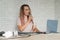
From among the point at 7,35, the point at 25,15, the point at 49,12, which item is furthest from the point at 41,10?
the point at 7,35

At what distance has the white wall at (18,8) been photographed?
1.93 m

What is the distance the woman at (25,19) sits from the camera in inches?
72.7

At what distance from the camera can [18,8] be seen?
196 cm

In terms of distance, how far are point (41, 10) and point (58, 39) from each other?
43.0 inches

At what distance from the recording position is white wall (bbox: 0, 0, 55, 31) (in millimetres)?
1927

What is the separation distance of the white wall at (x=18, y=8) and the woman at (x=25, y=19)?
68 mm

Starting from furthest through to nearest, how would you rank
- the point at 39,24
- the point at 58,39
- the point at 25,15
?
the point at 39,24, the point at 25,15, the point at 58,39

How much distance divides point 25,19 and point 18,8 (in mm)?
185

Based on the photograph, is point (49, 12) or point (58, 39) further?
point (49, 12)

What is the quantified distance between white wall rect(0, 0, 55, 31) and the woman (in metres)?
0.07

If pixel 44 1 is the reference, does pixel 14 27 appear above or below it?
below

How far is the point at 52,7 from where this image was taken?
207cm

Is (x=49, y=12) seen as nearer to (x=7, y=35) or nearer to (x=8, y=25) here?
(x=8, y=25)

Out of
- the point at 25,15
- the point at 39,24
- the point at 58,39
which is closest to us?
the point at 58,39
